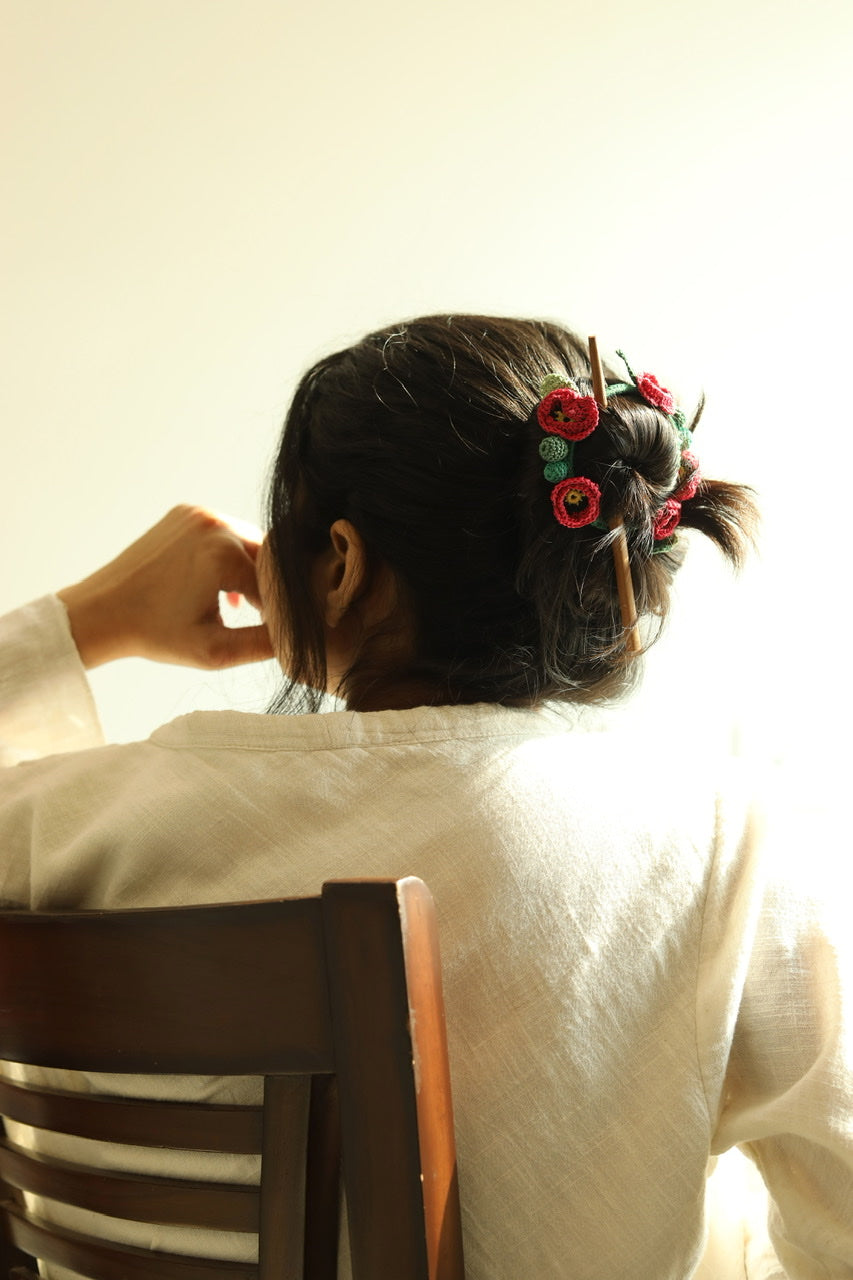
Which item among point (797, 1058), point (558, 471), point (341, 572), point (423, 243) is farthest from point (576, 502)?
point (423, 243)

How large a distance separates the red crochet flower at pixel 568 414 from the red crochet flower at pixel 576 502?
0.03 meters

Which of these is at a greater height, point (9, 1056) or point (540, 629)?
point (540, 629)

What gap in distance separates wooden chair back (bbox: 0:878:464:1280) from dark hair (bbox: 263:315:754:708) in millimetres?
297

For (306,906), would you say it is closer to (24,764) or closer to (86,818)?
(86,818)

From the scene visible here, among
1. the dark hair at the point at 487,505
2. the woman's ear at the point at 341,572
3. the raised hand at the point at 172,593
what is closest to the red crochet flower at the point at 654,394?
the dark hair at the point at 487,505

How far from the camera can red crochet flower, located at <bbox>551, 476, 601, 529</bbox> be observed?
702 mm

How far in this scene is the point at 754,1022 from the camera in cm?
60

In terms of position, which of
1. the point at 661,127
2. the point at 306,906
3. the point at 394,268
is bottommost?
the point at 306,906

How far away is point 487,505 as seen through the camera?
2.41 ft

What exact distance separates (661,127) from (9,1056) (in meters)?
1.41

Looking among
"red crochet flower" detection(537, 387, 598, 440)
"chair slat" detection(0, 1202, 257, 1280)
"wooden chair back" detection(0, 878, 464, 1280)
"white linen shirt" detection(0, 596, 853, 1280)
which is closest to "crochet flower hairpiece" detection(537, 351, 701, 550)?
"red crochet flower" detection(537, 387, 598, 440)

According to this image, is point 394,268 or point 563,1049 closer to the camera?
point 563,1049

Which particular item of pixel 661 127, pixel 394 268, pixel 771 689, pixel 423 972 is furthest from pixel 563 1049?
pixel 661 127

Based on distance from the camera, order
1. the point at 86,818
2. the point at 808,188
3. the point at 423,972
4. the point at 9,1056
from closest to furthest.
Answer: the point at 423,972, the point at 9,1056, the point at 86,818, the point at 808,188
